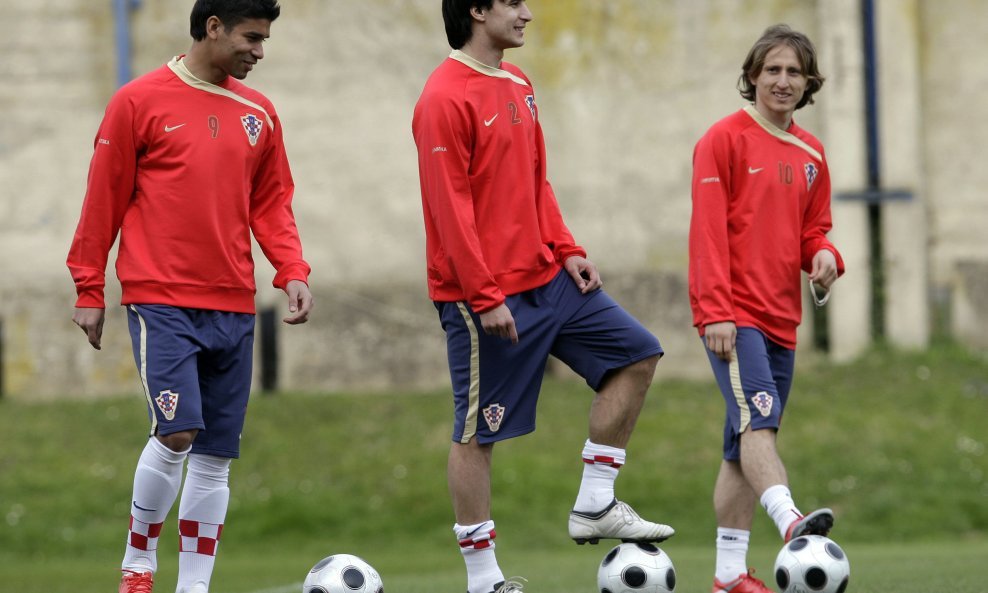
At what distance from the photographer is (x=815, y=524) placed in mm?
5578

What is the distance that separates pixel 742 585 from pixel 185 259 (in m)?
2.84

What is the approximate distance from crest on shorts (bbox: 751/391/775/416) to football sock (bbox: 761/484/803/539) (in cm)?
38

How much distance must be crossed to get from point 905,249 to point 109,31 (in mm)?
9294

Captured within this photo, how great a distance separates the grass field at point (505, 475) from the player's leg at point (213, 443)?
509 centimetres

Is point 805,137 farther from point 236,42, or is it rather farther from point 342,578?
point 342,578

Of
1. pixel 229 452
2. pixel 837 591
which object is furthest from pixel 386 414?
pixel 837 591

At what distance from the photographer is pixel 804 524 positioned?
5617 millimetres

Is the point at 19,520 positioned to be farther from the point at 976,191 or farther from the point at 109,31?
the point at 976,191

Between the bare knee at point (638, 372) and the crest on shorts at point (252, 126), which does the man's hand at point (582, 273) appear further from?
the crest on shorts at point (252, 126)

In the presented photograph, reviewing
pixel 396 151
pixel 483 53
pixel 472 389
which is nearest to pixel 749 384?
pixel 472 389

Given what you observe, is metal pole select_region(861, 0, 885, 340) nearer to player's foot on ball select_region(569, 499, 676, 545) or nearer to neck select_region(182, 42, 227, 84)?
player's foot on ball select_region(569, 499, 676, 545)

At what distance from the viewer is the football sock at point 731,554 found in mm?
6602

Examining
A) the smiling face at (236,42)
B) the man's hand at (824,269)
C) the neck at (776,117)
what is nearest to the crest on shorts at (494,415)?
the man's hand at (824,269)

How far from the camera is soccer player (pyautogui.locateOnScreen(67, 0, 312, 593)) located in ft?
19.7
